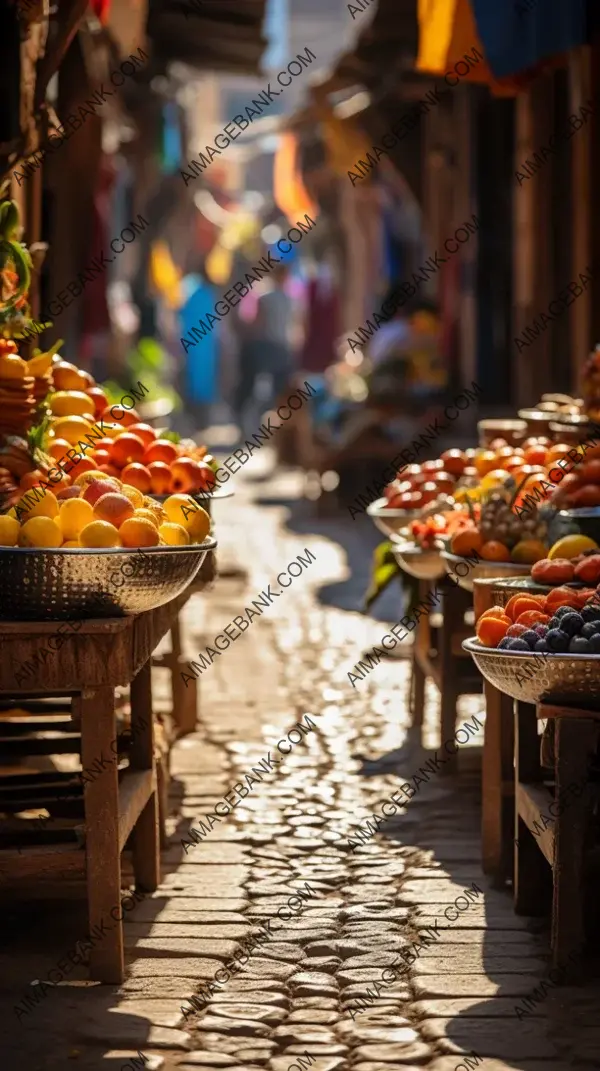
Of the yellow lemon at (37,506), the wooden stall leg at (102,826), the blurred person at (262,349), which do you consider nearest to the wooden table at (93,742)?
the wooden stall leg at (102,826)

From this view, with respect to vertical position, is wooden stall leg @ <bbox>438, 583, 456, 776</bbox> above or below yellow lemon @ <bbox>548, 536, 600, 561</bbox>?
below

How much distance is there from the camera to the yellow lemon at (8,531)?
16.8 feet

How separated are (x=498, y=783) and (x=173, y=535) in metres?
1.57

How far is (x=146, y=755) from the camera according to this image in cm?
596

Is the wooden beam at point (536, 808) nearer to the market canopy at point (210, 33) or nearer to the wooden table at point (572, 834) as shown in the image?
the wooden table at point (572, 834)

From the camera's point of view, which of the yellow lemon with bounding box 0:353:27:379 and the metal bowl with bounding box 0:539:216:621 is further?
the yellow lemon with bounding box 0:353:27:379

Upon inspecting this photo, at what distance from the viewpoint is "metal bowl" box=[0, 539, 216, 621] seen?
495 cm

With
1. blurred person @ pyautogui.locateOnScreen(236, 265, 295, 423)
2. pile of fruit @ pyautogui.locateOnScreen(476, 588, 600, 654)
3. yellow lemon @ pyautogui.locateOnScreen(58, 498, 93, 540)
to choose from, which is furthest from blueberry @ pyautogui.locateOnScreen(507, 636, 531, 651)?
blurred person @ pyautogui.locateOnScreen(236, 265, 295, 423)

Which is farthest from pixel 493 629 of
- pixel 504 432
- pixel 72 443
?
pixel 504 432

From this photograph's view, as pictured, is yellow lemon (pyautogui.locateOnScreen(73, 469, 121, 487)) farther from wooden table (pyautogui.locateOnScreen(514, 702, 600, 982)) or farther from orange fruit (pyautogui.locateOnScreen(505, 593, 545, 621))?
wooden table (pyautogui.locateOnScreen(514, 702, 600, 982))

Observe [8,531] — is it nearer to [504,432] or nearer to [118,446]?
[118,446]

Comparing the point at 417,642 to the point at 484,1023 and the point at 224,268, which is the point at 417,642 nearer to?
the point at 484,1023

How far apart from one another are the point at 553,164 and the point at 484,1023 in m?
10.1

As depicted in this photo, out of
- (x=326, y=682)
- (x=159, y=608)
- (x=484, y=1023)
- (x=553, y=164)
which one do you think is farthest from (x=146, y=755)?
(x=553, y=164)
